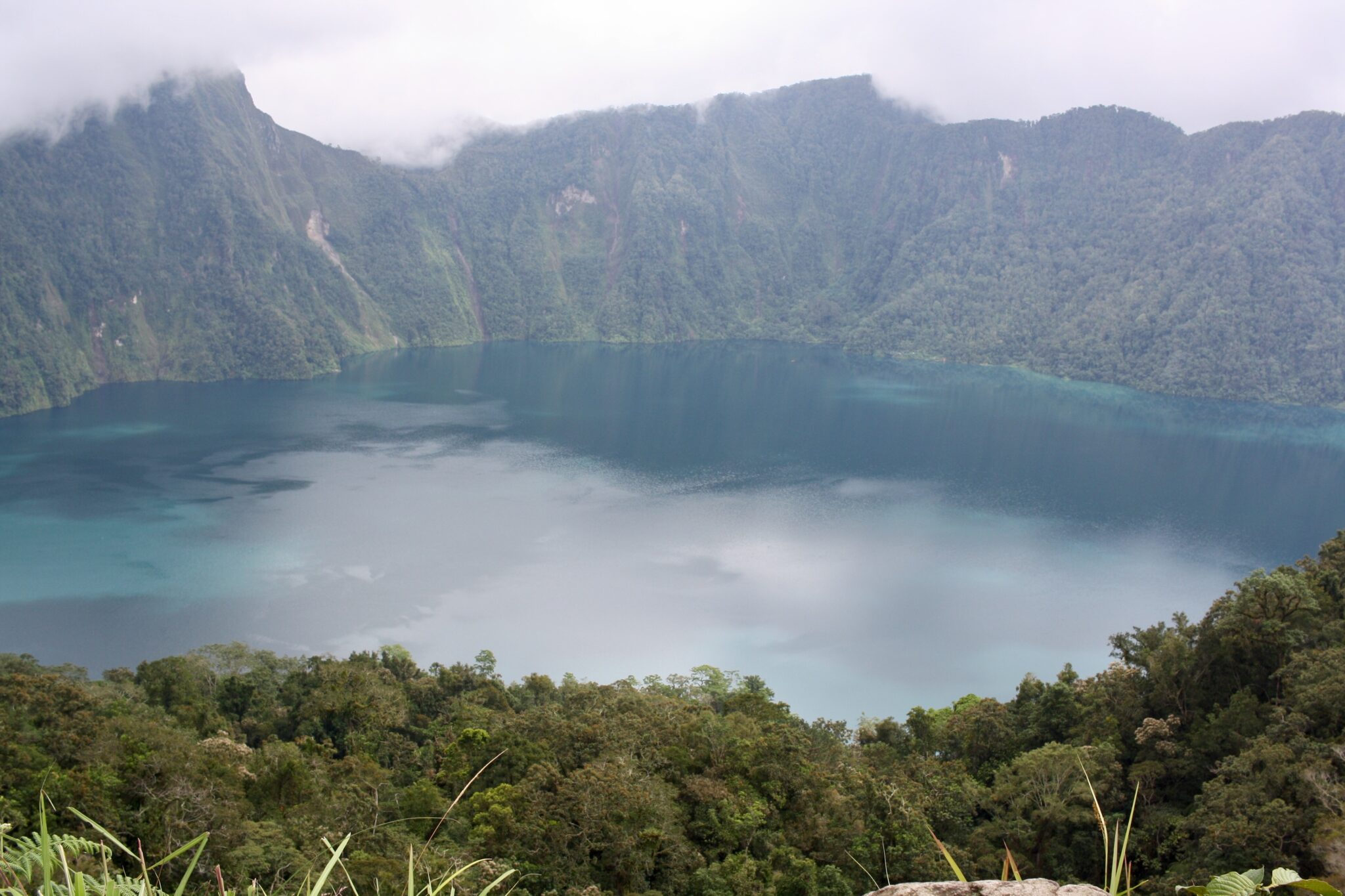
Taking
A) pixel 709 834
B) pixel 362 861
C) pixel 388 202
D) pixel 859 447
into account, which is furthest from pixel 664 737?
pixel 388 202

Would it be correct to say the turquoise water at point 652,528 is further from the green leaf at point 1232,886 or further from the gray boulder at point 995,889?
the green leaf at point 1232,886

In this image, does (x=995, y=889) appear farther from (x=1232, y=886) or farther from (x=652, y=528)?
(x=652, y=528)

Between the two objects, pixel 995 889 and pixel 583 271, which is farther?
pixel 583 271

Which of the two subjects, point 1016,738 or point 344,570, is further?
point 344,570

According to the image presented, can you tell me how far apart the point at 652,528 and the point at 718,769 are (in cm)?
3901

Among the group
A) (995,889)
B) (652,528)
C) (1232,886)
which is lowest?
(652,528)

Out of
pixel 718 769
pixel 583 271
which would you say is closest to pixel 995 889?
pixel 718 769

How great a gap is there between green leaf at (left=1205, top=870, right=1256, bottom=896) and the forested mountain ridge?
4673 inches

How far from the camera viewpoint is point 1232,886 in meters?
2.96

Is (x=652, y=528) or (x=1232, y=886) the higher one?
(x=1232, y=886)

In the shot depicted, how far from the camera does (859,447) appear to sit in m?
87.9

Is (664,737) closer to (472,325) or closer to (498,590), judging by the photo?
(498,590)

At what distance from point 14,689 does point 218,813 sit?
1184cm

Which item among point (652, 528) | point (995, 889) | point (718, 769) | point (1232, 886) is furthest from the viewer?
point (652, 528)
